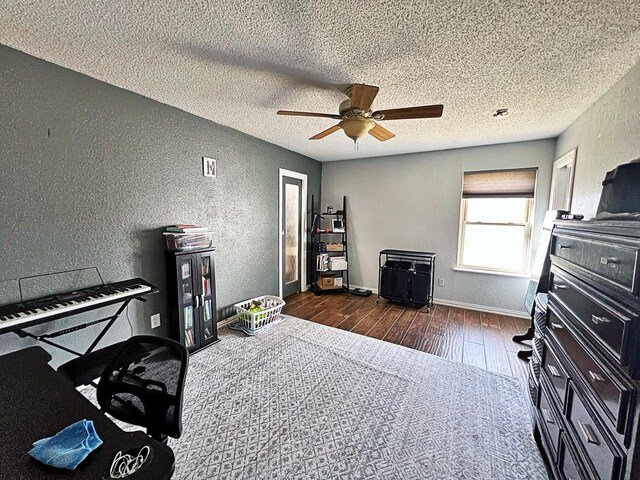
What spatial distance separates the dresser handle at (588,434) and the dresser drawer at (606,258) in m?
0.58

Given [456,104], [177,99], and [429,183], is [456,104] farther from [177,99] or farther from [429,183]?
[177,99]

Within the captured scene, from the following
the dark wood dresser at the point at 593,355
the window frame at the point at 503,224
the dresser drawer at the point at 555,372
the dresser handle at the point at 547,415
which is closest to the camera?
the dark wood dresser at the point at 593,355

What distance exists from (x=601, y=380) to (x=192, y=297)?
286 centimetres

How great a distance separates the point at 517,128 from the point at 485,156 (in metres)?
0.77

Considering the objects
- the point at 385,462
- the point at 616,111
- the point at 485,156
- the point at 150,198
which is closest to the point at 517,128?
the point at 485,156

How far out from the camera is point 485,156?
3746 millimetres

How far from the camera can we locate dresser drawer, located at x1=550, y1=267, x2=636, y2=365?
858 mm

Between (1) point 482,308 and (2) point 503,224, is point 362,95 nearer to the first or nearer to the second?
(2) point 503,224

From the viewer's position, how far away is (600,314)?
101 centimetres

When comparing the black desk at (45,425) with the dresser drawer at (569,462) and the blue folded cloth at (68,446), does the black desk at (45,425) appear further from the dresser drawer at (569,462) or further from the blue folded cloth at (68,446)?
the dresser drawer at (569,462)

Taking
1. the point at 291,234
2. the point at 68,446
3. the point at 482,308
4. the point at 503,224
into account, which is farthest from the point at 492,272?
the point at 68,446

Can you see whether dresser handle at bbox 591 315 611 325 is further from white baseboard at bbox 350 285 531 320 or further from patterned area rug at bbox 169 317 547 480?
white baseboard at bbox 350 285 531 320

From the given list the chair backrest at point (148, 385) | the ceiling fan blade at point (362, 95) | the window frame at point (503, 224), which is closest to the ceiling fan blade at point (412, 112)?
the ceiling fan blade at point (362, 95)

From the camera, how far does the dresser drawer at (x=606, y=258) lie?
86 cm
